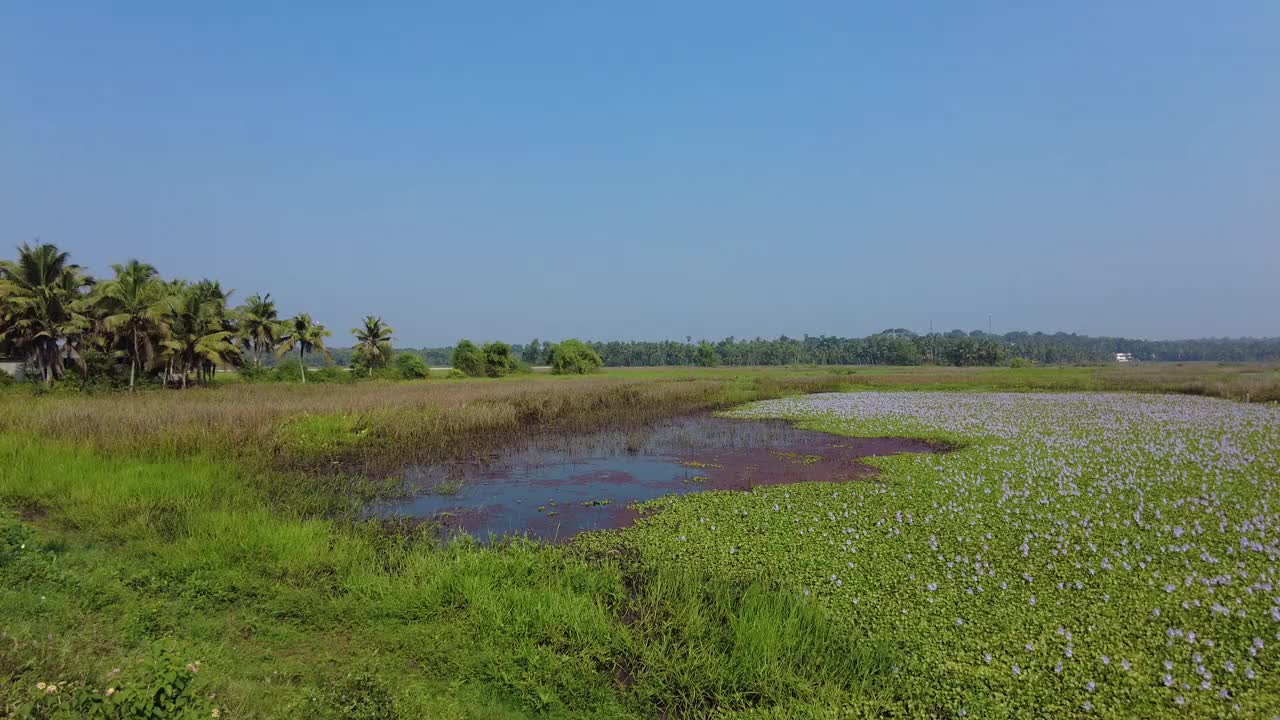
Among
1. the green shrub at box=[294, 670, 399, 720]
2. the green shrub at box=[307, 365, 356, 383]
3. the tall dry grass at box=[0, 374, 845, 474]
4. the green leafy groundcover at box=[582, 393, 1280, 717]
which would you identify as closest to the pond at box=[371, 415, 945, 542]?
the green leafy groundcover at box=[582, 393, 1280, 717]

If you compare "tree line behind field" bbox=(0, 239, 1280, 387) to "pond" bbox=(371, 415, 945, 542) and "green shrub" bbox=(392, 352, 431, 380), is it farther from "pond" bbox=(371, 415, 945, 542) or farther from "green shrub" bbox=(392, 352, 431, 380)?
"pond" bbox=(371, 415, 945, 542)

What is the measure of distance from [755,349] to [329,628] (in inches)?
5809

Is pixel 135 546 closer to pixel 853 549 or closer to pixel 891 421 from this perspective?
pixel 853 549

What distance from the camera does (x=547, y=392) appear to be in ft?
97.1

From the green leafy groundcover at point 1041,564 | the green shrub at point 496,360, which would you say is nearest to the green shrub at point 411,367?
the green shrub at point 496,360

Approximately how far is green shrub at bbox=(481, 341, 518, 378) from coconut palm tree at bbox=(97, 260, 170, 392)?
2987cm

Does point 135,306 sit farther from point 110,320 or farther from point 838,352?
point 838,352

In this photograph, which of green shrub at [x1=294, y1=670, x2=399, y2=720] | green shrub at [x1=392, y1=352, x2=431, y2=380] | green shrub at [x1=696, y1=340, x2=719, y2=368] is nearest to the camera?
green shrub at [x1=294, y1=670, x2=399, y2=720]

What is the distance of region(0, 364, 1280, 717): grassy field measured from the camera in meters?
4.40

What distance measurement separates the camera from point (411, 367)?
53.0 meters

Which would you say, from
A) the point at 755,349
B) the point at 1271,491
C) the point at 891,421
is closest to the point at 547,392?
the point at 891,421

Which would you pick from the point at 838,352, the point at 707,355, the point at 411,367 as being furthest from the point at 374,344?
the point at 838,352

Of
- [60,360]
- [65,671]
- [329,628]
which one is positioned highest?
[60,360]

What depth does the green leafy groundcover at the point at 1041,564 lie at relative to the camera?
4520mm
